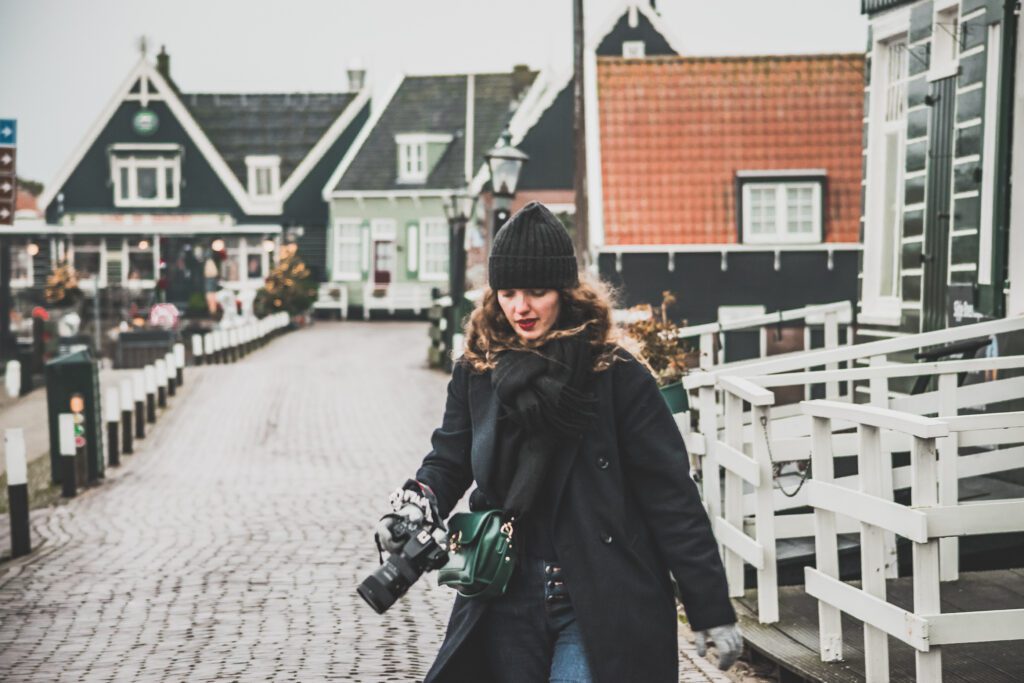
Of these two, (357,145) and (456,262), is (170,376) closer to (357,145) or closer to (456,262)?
(456,262)

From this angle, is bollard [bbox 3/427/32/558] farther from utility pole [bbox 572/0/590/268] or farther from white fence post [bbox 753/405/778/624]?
utility pole [bbox 572/0/590/268]

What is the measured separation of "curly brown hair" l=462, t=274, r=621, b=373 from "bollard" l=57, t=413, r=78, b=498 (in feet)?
35.5

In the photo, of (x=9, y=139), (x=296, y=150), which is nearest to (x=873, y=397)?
(x=9, y=139)

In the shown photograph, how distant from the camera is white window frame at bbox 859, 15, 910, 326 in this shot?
11.8 meters

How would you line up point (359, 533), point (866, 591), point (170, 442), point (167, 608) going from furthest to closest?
1. point (170, 442)
2. point (359, 533)
3. point (167, 608)
4. point (866, 591)

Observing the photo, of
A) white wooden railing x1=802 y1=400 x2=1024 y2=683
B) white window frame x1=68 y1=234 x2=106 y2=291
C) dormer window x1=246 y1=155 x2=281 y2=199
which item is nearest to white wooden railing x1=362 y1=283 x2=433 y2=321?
dormer window x1=246 y1=155 x2=281 y2=199

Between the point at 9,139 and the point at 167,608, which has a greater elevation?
the point at 9,139

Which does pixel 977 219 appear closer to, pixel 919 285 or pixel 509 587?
pixel 919 285

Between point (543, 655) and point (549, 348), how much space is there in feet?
2.37

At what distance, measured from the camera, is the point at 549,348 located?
3.53 meters

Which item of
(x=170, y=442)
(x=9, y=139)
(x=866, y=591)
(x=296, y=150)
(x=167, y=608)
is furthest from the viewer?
(x=296, y=150)

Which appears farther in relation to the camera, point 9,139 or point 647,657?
point 9,139

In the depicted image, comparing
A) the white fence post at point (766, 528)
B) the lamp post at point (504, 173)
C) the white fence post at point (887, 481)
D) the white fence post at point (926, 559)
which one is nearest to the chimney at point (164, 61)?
the lamp post at point (504, 173)

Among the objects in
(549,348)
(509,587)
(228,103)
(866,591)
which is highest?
Answer: (228,103)
